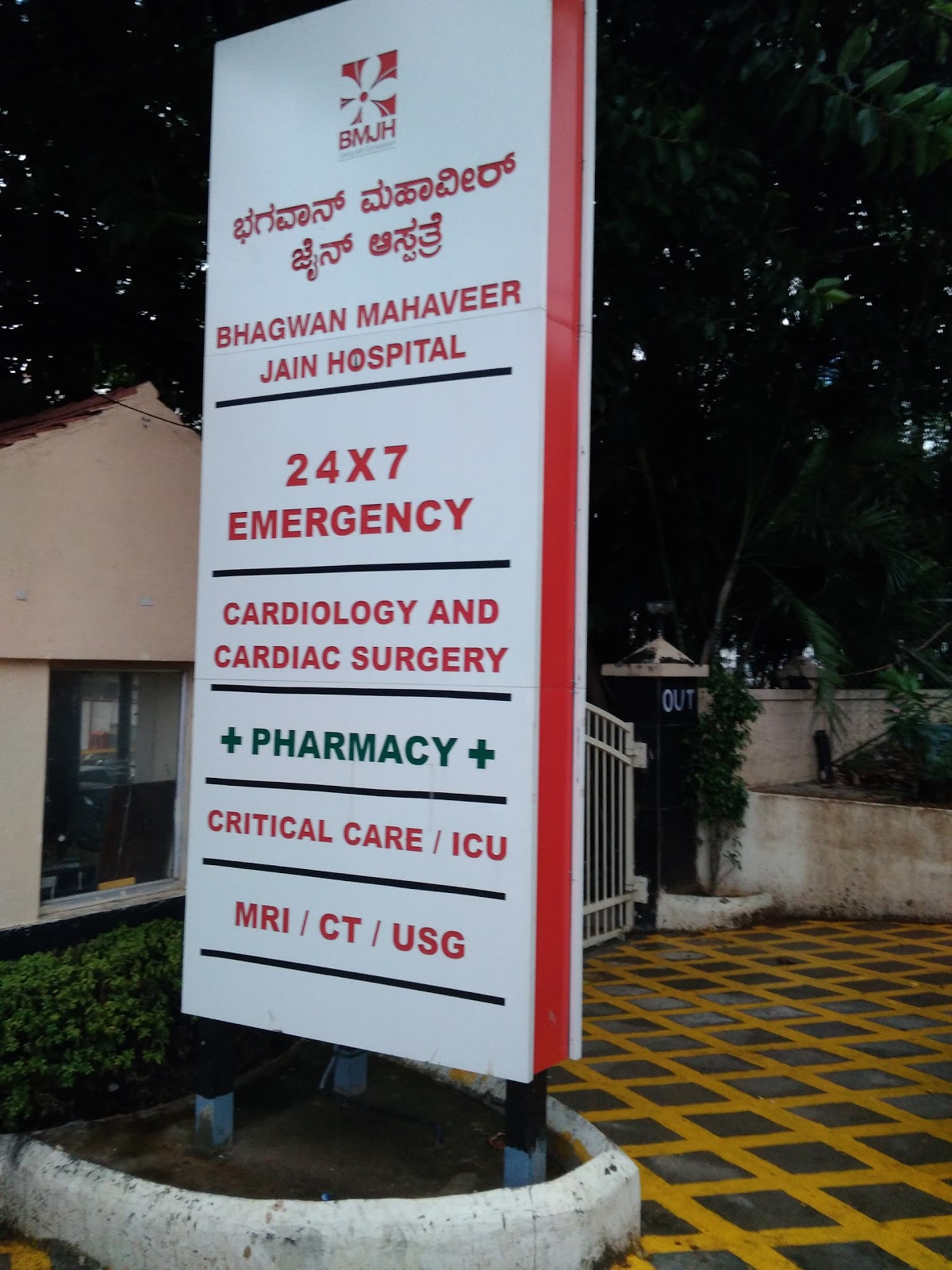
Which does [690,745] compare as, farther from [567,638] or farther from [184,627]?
[567,638]

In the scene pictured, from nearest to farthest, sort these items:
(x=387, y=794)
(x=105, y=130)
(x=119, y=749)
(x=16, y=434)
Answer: (x=387, y=794) < (x=16, y=434) < (x=119, y=749) < (x=105, y=130)

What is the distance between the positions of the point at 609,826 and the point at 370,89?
511cm

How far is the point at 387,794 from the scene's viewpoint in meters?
3.53

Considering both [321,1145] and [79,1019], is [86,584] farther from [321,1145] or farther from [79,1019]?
[321,1145]

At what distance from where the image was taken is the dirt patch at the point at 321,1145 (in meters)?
3.65

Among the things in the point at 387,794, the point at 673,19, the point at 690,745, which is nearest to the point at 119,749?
the point at 387,794

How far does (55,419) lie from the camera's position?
4.66 m

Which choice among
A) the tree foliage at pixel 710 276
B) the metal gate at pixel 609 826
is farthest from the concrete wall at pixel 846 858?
the tree foliage at pixel 710 276

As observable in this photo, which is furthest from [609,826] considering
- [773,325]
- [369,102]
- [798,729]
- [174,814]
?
[369,102]

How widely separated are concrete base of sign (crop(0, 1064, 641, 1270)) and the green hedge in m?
0.39

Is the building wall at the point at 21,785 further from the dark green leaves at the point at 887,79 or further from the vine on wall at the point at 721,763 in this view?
the vine on wall at the point at 721,763

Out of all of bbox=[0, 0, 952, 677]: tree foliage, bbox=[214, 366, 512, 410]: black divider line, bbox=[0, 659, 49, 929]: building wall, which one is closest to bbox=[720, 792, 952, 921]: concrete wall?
bbox=[0, 0, 952, 677]: tree foliage

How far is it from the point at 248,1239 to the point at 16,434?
3200mm

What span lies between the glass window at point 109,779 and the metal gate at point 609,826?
3055 millimetres
